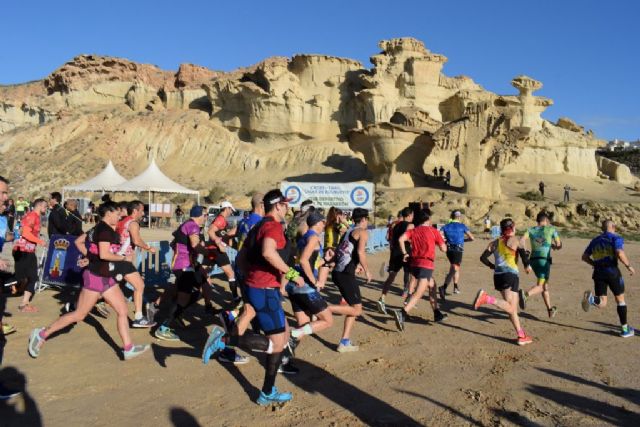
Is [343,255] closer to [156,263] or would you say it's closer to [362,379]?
[362,379]

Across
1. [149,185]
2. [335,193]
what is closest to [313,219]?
[335,193]

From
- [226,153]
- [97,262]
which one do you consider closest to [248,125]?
[226,153]

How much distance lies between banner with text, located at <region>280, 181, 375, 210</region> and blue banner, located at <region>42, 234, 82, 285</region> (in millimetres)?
11979

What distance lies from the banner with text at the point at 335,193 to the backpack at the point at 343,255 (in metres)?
13.6

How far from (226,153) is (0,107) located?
4448 centimetres

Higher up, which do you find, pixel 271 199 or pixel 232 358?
pixel 271 199

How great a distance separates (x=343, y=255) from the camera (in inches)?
232

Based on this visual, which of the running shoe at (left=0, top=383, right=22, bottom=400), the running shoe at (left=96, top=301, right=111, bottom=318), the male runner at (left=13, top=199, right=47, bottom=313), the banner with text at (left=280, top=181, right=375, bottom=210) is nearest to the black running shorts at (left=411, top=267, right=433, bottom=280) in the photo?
the running shoe at (left=96, top=301, right=111, bottom=318)

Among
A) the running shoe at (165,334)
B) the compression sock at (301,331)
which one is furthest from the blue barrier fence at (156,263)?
the compression sock at (301,331)

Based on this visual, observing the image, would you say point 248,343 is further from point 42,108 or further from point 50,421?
point 42,108

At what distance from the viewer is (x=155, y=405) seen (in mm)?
4102

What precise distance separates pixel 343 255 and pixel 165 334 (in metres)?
2.36

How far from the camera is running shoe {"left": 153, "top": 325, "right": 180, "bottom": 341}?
598 centimetres

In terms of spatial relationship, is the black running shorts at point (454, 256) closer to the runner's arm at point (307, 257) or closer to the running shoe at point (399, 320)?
the running shoe at point (399, 320)
